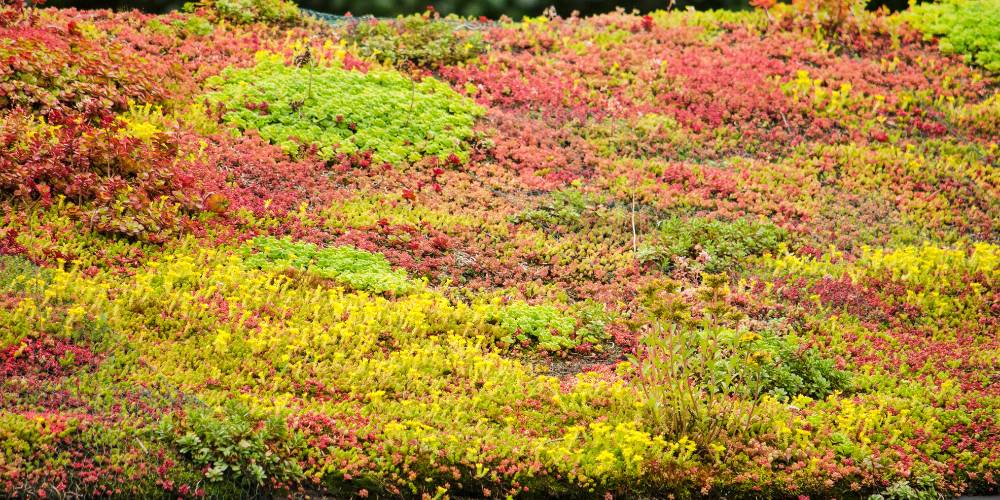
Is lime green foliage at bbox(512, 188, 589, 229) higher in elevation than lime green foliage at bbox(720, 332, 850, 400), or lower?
higher

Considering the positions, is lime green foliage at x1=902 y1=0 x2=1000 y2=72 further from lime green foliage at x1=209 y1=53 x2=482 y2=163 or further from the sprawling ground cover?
lime green foliage at x1=209 y1=53 x2=482 y2=163

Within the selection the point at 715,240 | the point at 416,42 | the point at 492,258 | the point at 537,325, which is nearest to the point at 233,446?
the point at 537,325

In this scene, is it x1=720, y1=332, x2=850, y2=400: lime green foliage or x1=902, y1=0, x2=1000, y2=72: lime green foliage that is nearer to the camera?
x1=720, y1=332, x2=850, y2=400: lime green foliage

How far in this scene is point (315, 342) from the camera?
7410mm

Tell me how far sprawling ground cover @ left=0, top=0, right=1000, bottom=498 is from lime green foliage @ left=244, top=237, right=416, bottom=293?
0.05 meters

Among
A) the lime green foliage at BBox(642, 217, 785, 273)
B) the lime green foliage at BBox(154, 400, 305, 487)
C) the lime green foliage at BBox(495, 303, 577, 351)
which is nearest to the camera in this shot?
the lime green foliage at BBox(154, 400, 305, 487)

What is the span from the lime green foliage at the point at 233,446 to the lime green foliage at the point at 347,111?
5.54 metres

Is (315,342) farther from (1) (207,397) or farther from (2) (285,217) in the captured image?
(2) (285,217)

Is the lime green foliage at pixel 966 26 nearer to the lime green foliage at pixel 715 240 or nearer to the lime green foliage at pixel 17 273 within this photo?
the lime green foliage at pixel 715 240

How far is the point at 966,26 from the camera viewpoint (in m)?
16.3

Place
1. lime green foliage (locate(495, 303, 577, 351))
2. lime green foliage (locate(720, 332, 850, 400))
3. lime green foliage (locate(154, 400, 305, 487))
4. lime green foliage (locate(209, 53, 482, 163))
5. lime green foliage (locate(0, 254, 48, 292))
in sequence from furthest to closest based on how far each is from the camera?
lime green foliage (locate(209, 53, 482, 163))
lime green foliage (locate(495, 303, 577, 351))
lime green foliage (locate(720, 332, 850, 400))
lime green foliage (locate(0, 254, 48, 292))
lime green foliage (locate(154, 400, 305, 487))

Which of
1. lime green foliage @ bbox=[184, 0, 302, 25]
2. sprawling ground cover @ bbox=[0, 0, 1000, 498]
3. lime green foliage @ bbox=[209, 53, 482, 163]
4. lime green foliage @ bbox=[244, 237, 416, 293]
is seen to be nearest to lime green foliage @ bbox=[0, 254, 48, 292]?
sprawling ground cover @ bbox=[0, 0, 1000, 498]

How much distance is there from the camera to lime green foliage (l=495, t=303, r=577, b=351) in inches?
332

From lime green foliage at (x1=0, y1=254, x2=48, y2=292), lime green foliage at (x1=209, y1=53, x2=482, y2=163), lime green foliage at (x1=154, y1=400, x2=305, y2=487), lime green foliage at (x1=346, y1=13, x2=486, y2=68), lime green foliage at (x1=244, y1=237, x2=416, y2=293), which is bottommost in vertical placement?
lime green foliage at (x1=154, y1=400, x2=305, y2=487)
